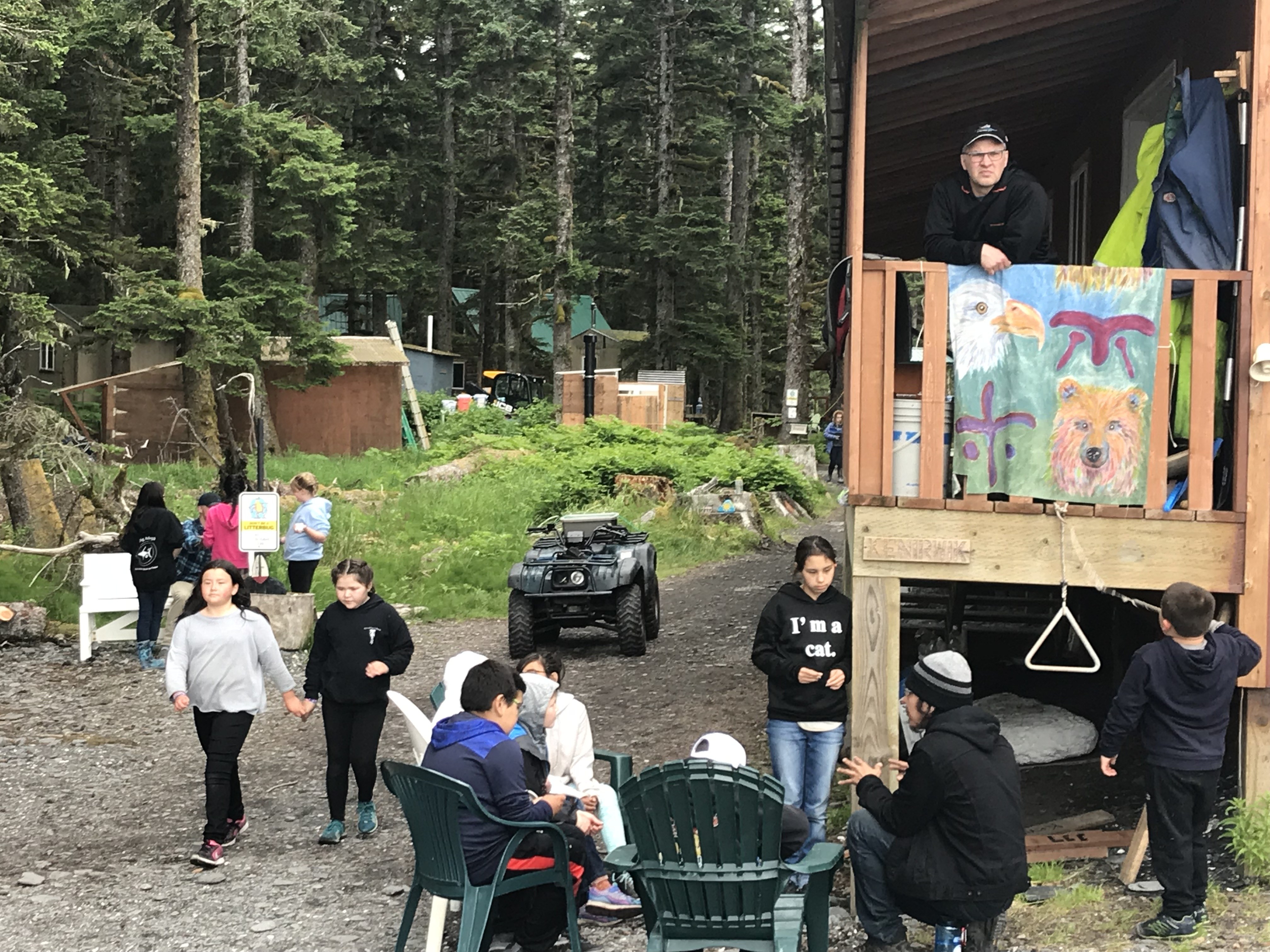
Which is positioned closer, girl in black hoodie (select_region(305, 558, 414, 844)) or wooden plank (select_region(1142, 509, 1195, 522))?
wooden plank (select_region(1142, 509, 1195, 522))

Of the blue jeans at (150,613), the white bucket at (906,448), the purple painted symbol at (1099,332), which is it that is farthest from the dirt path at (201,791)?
the purple painted symbol at (1099,332)

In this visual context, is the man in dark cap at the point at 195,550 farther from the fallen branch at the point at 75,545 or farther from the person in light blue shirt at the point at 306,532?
the fallen branch at the point at 75,545

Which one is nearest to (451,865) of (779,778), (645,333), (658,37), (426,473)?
(779,778)

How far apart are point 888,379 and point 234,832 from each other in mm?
4048

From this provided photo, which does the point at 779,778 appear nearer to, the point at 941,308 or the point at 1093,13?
the point at 941,308

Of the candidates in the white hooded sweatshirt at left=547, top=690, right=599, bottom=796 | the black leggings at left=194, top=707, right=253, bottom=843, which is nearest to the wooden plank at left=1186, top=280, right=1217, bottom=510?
the white hooded sweatshirt at left=547, top=690, right=599, bottom=796

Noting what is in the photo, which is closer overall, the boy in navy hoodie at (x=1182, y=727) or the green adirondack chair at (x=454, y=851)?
the green adirondack chair at (x=454, y=851)

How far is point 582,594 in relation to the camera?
455 inches

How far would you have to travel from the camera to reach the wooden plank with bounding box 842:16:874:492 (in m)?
6.12

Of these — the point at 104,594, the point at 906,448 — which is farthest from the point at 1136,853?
the point at 104,594

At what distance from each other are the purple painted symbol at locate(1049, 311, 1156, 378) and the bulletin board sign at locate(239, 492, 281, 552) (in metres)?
7.49

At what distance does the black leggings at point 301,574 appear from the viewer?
477 inches

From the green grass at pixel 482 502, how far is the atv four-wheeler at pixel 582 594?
2.27 metres

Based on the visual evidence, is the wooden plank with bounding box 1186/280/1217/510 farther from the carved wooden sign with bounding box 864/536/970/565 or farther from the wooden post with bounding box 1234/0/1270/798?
the carved wooden sign with bounding box 864/536/970/565
